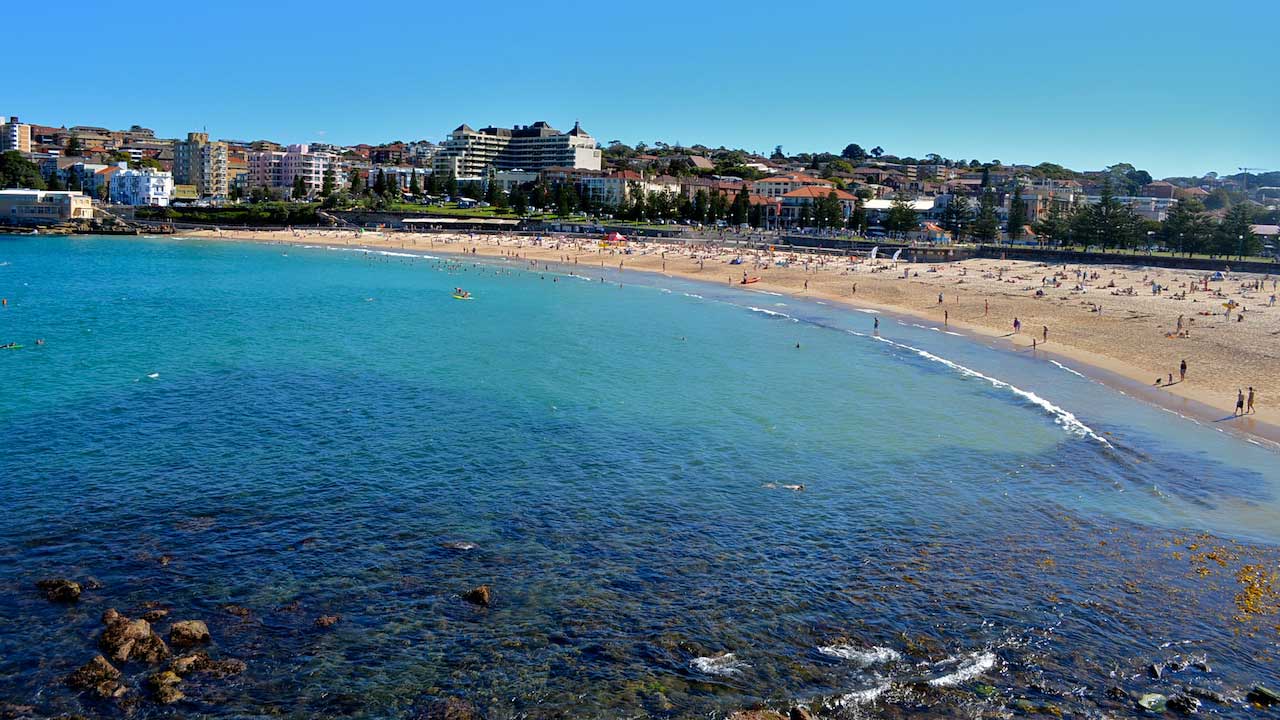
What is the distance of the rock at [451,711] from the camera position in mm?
10516

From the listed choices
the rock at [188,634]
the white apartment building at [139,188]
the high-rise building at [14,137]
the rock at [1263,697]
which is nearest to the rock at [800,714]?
the rock at [1263,697]

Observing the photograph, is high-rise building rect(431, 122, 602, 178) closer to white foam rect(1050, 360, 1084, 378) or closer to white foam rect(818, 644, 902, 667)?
white foam rect(1050, 360, 1084, 378)

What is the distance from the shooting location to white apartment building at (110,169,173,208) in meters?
133

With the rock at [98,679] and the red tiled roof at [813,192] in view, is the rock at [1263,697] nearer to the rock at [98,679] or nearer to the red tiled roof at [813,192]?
the rock at [98,679]

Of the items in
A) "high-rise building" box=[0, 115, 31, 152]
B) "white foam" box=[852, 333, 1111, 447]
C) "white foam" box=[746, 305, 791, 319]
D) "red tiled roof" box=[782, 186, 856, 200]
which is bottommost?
"white foam" box=[852, 333, 1111, 447]

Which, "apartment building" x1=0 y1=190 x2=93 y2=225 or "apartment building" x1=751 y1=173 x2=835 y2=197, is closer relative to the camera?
"apartment building" x1=0 y1=190 x2=93 y2=225

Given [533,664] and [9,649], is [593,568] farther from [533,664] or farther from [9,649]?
[9,649]

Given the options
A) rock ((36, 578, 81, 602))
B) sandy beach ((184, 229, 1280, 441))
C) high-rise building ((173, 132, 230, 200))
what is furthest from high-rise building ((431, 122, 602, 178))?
rock ((36, 578, 81, 602))

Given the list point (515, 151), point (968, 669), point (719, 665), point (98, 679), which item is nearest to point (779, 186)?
point (515, 151)

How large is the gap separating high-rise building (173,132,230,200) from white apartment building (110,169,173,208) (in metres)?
14.0

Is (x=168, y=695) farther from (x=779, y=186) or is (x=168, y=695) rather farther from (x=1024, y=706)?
(x=779, y=186)

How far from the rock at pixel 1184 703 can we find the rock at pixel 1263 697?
708 mm

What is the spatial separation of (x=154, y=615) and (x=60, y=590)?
5.75ft

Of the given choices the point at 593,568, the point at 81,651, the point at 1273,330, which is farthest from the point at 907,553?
the point at 1273,330
